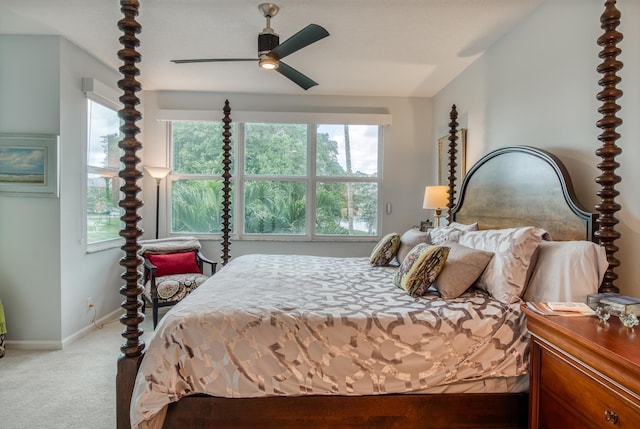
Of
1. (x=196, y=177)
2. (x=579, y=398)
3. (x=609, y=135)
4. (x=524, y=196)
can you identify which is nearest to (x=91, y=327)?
(x=196, y=177)

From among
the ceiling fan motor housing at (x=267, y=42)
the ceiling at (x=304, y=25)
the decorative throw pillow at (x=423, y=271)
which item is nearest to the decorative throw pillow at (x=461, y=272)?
the decorative throw pillow at (x=423, y=271)

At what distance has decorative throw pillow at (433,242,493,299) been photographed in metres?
2.03

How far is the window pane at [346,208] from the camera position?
15.8ft

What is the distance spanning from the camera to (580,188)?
7.09ft

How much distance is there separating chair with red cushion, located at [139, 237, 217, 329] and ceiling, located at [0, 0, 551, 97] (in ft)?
6.41

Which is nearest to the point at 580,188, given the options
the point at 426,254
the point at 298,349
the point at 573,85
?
the point at 573,85

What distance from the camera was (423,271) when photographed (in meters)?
2.10

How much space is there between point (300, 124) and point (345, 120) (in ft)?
1.99

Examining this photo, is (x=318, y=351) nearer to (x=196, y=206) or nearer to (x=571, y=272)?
(x=571, y=272)

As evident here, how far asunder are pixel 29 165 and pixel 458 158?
4.13 meters

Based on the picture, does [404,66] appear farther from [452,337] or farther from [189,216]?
[189,216]

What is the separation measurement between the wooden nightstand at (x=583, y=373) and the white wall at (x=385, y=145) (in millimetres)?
3237

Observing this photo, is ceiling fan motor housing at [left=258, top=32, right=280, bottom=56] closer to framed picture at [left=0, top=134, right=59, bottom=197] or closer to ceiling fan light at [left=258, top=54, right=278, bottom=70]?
ceiling fan light at [left=258, top=54, right=278, bottom=70]

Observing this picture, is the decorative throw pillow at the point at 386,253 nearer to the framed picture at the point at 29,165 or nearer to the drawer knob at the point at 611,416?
the drawer knob at the point at 611,416
